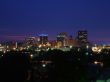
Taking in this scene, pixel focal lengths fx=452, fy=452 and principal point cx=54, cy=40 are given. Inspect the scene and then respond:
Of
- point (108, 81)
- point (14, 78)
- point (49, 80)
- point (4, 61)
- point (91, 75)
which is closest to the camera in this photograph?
point (14, 78)

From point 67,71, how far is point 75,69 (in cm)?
145

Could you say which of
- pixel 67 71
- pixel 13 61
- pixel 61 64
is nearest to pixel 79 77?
pixel 67 71

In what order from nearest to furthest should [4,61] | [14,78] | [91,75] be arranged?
[14,78] < [4,61] < [91,75]

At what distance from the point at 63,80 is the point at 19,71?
4424mm

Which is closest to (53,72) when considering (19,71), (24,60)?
(24,60)

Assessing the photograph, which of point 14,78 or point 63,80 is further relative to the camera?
point 63,80

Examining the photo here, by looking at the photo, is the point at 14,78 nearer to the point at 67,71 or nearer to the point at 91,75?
the point at 67,71

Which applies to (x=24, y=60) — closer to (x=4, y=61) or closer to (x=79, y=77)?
(x=4, y=61)

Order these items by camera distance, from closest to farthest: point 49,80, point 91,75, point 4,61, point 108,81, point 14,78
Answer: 1. point 14,78
2. point 4,61
3. point 49,80
4. point 108,81
5. point 91,75

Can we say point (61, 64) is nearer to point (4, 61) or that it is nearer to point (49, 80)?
point (49, 80)

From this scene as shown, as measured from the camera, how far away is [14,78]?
99.0 feet

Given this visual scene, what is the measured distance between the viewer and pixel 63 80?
33.7 metres

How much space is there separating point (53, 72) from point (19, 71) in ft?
20.3

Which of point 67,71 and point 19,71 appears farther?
point 67,71
